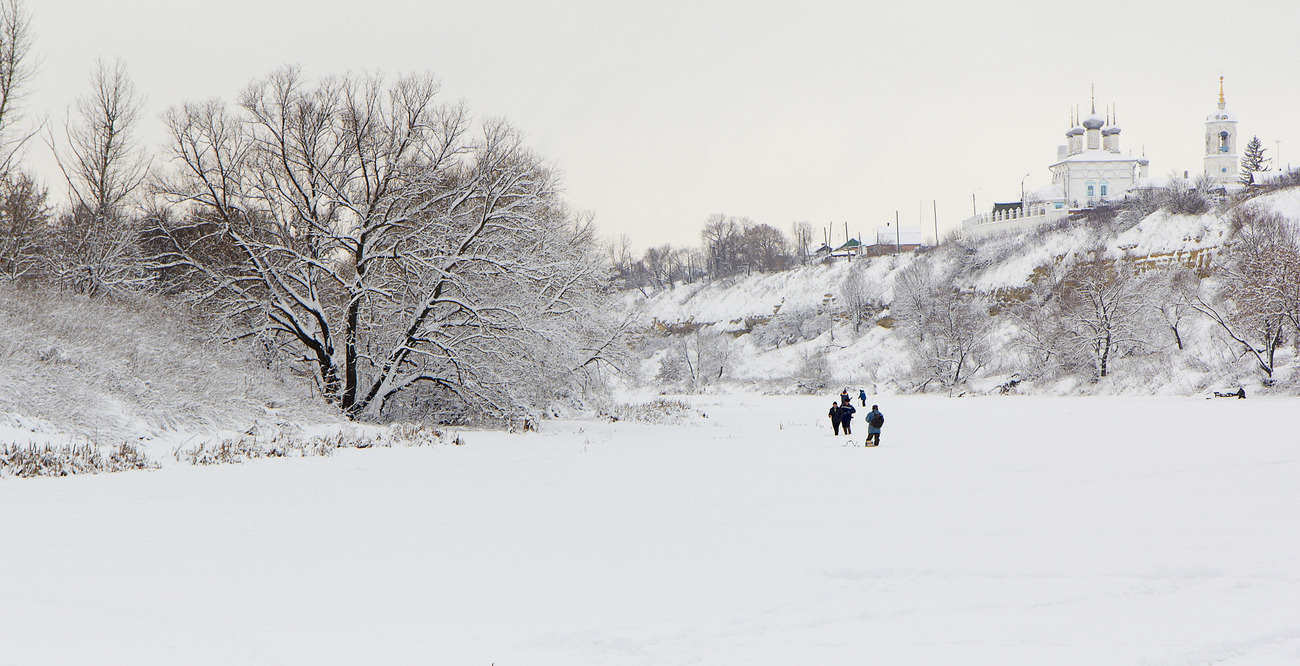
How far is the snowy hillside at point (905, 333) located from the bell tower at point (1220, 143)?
5302cm

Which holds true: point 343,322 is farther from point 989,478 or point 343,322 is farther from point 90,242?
point 989,478

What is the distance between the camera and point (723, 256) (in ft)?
415

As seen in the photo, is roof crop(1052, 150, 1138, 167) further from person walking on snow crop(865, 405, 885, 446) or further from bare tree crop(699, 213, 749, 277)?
person walking on snow crop(865, 405, 885, 446)

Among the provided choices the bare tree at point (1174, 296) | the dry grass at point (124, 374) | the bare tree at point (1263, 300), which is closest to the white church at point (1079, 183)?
the bare tree at point (1174, 296)

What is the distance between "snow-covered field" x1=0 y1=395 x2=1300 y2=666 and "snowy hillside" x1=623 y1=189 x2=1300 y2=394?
1526 inches

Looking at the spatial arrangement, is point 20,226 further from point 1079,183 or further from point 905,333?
point 1079,183

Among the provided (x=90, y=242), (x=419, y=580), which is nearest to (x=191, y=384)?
(x=90, y=242)

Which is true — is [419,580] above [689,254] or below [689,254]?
below

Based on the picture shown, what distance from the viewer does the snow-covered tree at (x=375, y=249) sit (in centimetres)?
2242

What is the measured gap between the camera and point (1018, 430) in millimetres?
25875

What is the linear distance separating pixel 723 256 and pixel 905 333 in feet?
179

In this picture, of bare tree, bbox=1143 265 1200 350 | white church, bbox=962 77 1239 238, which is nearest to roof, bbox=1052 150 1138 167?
white church, bbox=962 77 1239 238

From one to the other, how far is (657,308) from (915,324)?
1960 inches

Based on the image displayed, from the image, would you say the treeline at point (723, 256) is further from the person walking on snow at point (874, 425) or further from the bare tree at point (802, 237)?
the person walking on snow at point (874, 425)
